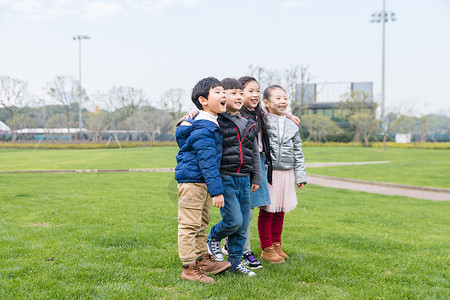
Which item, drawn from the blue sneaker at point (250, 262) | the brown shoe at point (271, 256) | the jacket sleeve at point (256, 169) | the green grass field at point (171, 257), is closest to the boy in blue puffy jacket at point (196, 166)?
the green grass field at point (171, 257)

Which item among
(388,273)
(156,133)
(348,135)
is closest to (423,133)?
(348,135)

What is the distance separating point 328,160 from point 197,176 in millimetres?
27266

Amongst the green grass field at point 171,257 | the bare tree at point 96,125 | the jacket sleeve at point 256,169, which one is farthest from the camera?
the bare tree at point 96,125

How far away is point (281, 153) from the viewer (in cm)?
422

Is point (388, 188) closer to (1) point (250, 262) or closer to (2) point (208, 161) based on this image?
(1) point (250, 262)

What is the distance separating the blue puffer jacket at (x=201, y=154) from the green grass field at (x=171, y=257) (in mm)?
418

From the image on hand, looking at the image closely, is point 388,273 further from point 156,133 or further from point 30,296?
point 156,133

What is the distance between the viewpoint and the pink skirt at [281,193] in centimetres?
419

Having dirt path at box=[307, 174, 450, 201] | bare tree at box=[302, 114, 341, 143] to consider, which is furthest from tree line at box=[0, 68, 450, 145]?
dirt path at box=[307, 174, 450, 201]

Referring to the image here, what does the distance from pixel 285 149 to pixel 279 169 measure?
220 millimetres

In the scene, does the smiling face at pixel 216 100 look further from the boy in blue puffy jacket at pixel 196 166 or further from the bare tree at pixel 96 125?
the bare tree at pixel 96 125

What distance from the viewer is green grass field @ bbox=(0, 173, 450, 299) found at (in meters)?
3.23

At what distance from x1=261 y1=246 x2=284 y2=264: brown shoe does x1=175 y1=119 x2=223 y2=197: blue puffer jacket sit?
1216 mm

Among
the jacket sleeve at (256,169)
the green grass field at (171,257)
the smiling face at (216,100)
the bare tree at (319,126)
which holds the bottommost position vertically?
the green grass field at (171,257)
